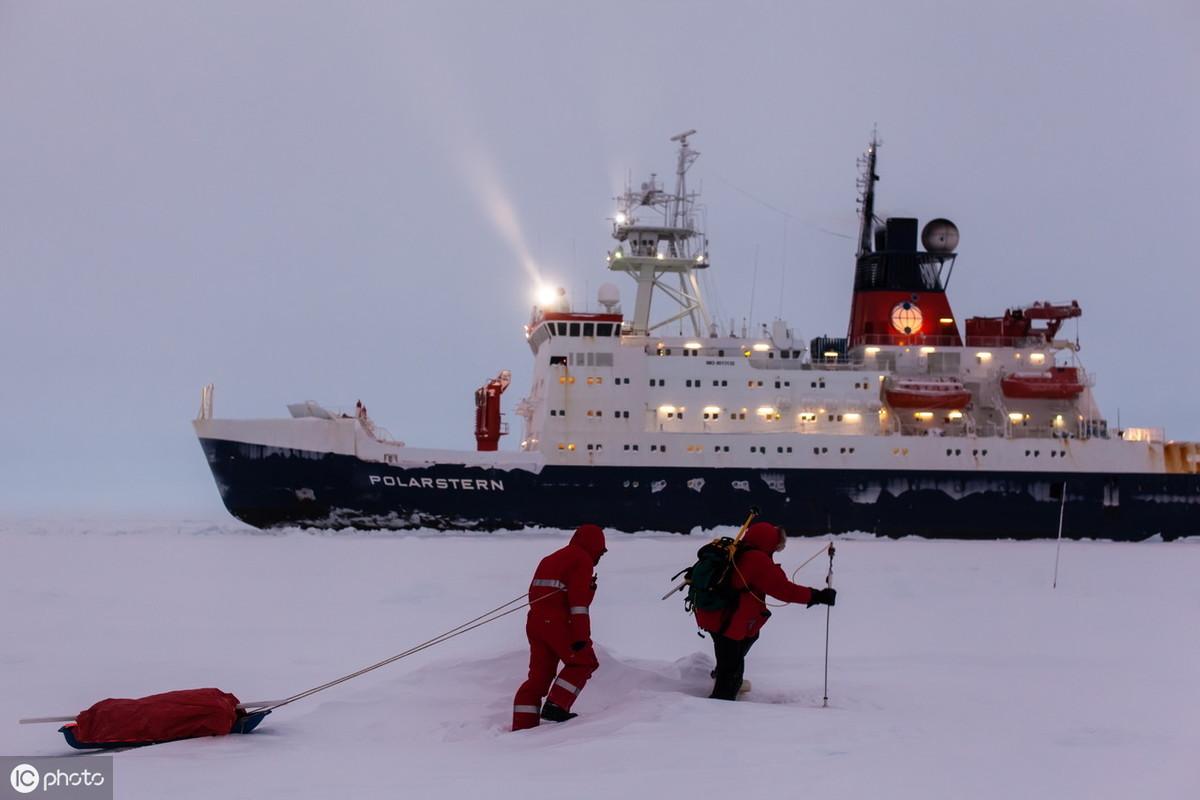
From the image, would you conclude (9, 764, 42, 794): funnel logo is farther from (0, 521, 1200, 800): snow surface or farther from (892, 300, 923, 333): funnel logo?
(892, 300, 923, 333): funnel logo

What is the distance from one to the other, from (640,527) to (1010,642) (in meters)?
15.6

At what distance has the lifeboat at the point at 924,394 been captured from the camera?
2473 centimetres

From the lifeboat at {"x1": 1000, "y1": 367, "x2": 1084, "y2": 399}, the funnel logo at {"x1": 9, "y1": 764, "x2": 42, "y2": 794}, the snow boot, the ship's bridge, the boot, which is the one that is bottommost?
the funnel logo at {"x1": 9, "y1": 764, "x2": 42, "y2": 794}

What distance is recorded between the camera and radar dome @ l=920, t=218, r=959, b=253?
2689cm

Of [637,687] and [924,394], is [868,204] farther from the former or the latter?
[637,687]

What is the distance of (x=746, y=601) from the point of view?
19.1ft

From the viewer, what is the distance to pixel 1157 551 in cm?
2089

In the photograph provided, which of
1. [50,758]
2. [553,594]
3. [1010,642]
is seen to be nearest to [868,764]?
[553,594]

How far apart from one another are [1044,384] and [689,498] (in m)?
8.52

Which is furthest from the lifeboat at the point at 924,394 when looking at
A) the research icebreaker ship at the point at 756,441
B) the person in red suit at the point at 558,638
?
the person in red suit at the point at 558,638

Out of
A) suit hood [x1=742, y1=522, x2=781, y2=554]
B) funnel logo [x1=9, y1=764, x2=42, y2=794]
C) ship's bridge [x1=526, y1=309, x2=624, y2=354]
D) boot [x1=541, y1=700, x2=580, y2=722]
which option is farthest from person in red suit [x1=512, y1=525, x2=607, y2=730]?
ship's bridge [x1=526, y1=309, x2=624, y2=354]

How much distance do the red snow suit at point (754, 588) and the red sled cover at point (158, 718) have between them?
2.36 metres

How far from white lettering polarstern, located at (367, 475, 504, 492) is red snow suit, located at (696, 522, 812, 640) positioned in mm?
17256

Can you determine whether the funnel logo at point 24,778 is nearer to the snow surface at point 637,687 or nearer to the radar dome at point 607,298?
the snow surface at point 637,687
